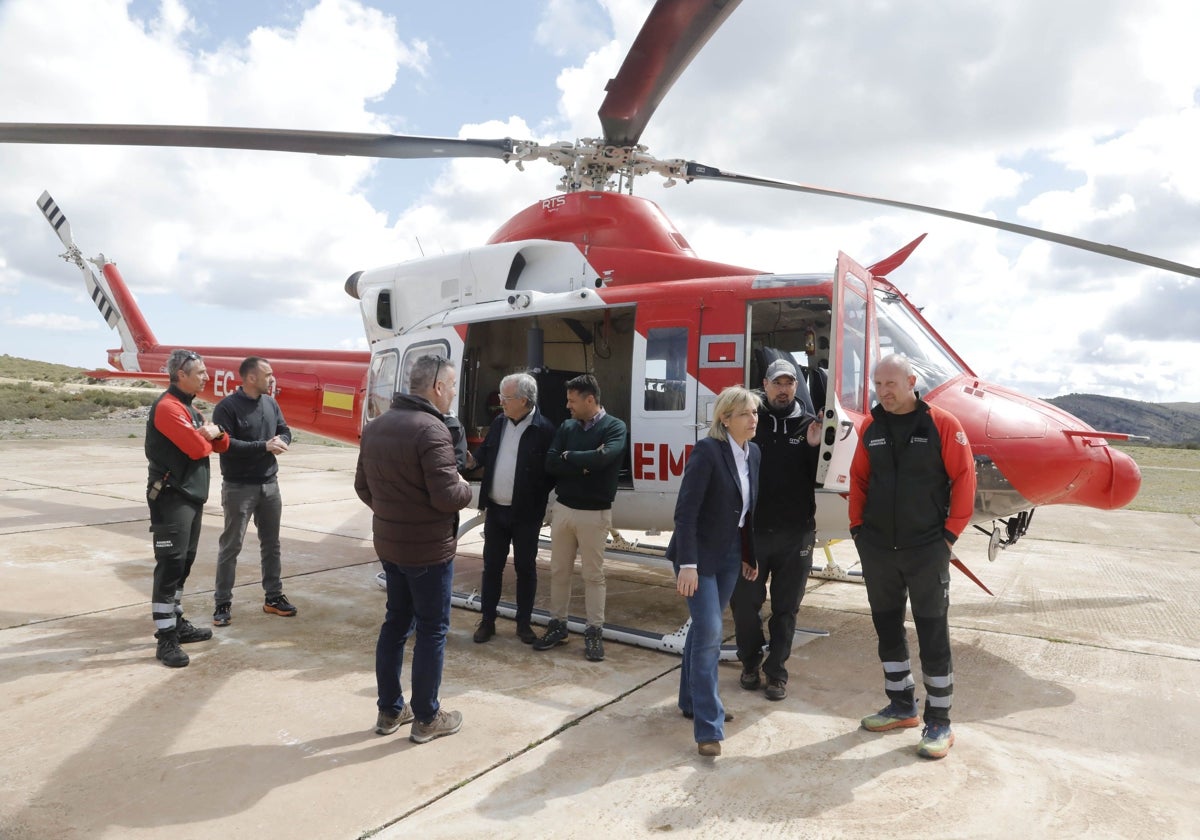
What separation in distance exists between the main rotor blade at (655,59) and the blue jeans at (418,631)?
11.6 ft

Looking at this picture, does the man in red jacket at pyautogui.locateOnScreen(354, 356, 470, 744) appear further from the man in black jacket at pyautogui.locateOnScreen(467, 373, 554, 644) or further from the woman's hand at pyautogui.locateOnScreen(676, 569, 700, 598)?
the man in black jacket at pyautogui.locateOnScreen(467, 373, 554, 644)

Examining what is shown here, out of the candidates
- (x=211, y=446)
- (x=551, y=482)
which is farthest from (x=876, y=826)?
(x=211, y=446)

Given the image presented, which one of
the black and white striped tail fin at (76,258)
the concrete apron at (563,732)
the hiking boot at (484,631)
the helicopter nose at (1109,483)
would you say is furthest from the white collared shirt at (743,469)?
the black and white striped tail fin at (76,258)

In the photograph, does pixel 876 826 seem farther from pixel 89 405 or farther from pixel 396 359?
pixel 89 405

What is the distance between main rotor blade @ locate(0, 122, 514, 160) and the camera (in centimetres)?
555

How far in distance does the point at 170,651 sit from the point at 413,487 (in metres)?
2.19

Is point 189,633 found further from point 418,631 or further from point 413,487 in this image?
point 413,487

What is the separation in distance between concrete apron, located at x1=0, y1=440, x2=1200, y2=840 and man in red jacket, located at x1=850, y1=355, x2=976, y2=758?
248 mm

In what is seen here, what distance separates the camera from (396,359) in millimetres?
7262

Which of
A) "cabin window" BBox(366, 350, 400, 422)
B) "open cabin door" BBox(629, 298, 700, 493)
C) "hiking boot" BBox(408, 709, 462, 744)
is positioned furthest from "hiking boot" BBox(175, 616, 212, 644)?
"open cabin door" BBox(629, 298, 700, 493)

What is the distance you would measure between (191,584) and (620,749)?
4.53 m

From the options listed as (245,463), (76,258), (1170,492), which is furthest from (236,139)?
(1170,492)

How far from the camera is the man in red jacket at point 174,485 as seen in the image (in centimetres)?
444

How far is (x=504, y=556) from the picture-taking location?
5.07 m
